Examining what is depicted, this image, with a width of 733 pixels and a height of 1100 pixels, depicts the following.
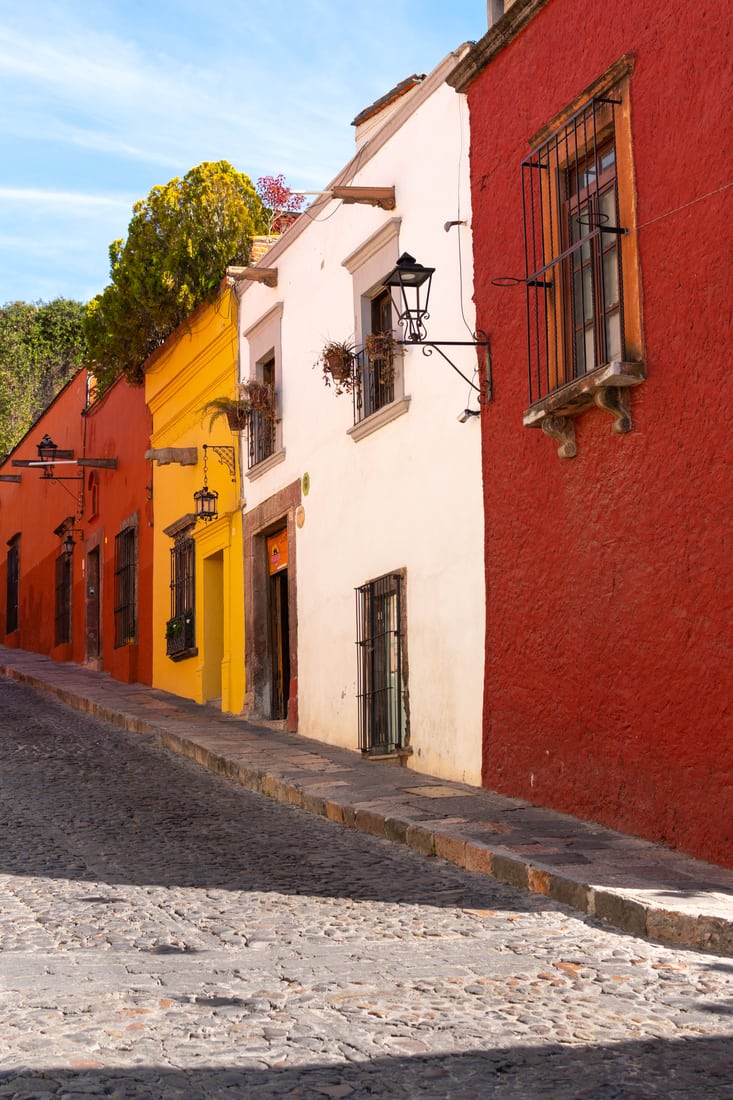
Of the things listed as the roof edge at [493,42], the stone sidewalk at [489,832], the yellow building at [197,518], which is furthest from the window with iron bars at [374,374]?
the yellow building at [197,518]

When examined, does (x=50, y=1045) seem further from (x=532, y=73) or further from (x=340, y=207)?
(x=340, y=207)

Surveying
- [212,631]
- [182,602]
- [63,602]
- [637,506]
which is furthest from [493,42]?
[63,602]

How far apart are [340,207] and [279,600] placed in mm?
4472

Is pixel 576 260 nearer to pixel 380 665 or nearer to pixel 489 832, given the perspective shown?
pixel 489 832

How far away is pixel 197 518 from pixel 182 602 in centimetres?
A: 149

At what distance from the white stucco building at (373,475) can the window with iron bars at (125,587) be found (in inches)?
214

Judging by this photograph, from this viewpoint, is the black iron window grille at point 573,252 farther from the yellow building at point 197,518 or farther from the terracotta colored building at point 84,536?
the terracotta colored building at point 84,536

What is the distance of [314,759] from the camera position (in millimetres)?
11477

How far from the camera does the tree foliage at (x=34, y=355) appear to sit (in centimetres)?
3753

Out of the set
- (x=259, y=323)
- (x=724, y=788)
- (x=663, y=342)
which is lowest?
(x=724, y=788)

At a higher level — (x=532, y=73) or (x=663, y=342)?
(x=532, y=73)

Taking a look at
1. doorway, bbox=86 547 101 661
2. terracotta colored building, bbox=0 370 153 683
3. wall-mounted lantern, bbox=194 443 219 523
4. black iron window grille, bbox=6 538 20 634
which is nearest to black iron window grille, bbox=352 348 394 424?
wall-mounted lantern, bbox=194 443 219 523

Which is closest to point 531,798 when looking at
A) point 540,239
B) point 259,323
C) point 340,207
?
point 540,239

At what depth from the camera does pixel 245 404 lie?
14766 mm
